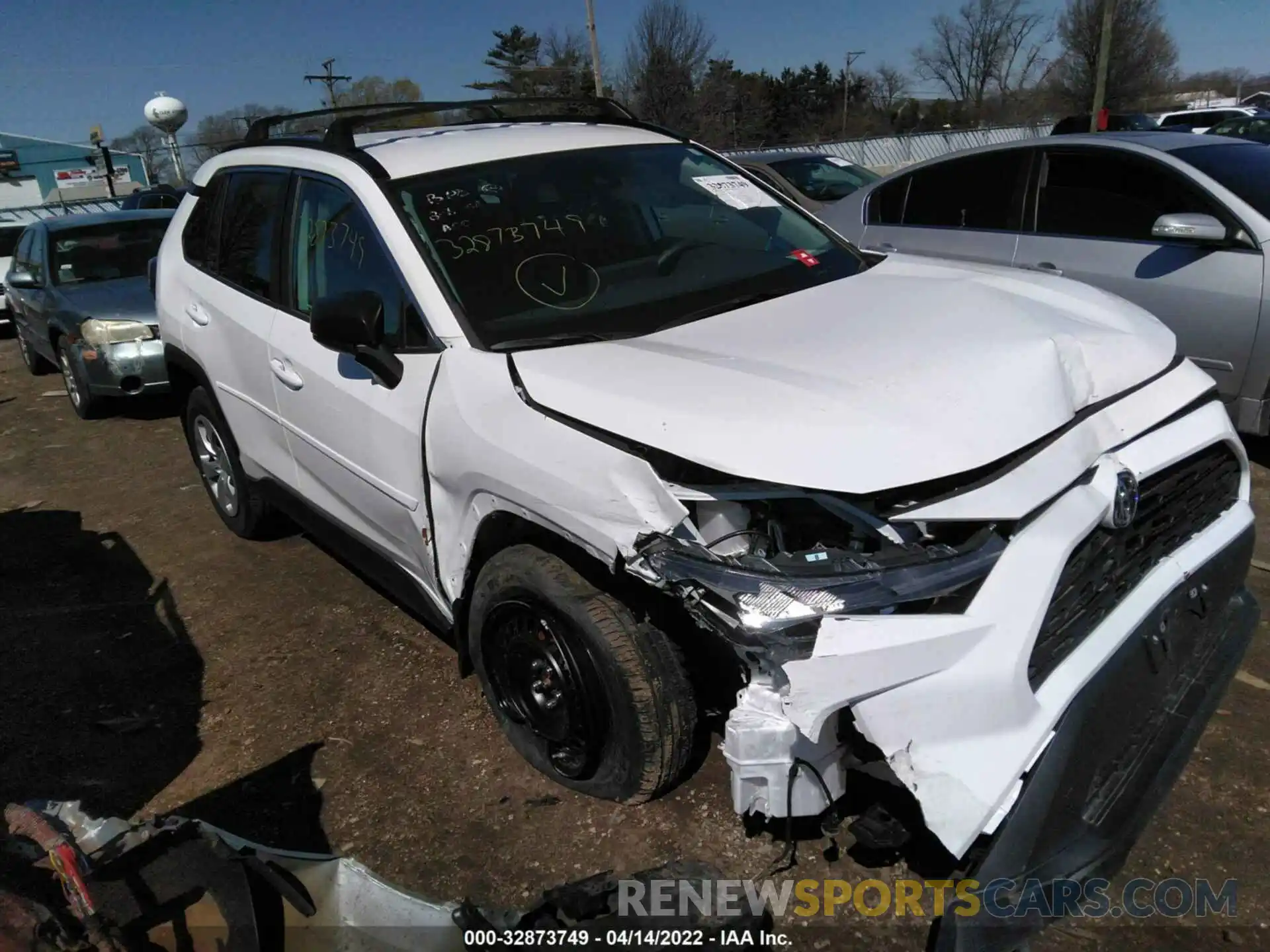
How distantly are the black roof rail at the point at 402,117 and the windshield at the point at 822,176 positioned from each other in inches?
292

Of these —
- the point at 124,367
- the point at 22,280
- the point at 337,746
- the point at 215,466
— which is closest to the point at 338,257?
the point at 337,746

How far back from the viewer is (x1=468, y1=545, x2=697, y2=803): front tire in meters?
2.41

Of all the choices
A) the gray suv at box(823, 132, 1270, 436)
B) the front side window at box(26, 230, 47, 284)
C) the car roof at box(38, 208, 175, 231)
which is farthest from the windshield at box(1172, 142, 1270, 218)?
the front side window at box(26, 230, 47, 284)

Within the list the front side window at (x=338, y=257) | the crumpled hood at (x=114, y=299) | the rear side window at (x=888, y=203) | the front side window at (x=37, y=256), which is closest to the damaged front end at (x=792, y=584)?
the front side window at (x=338, y=257)

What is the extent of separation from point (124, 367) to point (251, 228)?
389 centimetres

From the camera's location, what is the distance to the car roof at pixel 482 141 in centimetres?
325

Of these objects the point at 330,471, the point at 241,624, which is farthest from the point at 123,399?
the point at 330,471

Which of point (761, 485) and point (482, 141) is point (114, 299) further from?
point (761, 485)

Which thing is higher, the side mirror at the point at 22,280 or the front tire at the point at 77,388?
the side mirror at the point at 22,280

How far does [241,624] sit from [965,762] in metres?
3.27

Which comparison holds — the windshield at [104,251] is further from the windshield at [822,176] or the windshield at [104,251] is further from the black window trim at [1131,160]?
the windshield at [822,176]

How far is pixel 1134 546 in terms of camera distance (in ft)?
7.58

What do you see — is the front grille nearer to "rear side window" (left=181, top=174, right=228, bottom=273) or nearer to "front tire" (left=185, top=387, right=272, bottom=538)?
"front tire" (left=185, top=387, right=272, bottom=538)

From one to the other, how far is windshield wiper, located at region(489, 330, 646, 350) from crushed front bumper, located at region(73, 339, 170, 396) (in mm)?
5424
